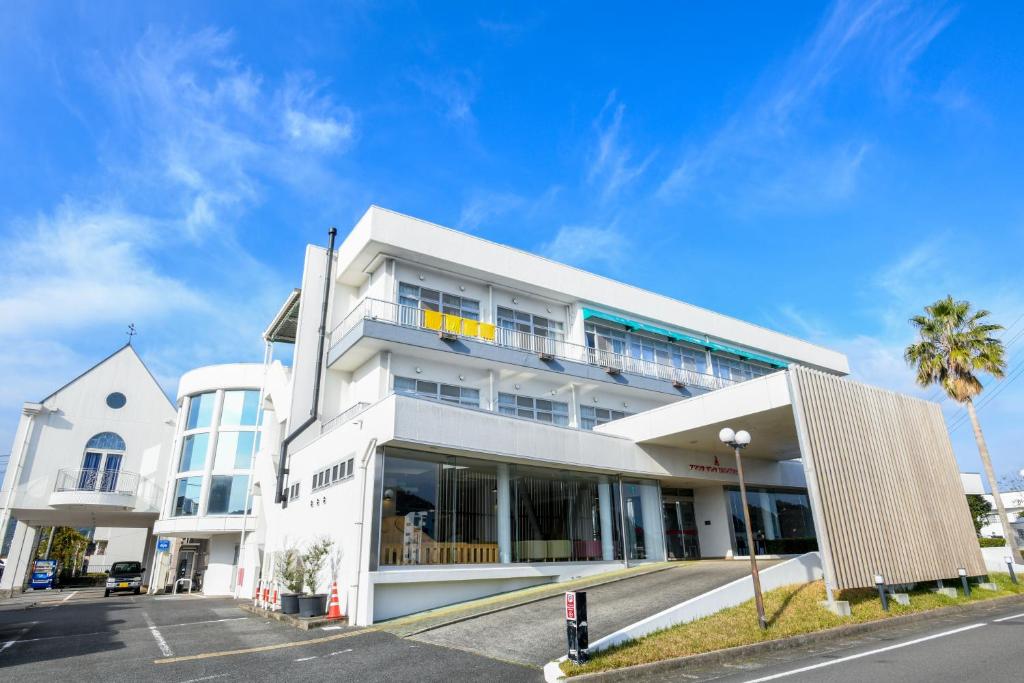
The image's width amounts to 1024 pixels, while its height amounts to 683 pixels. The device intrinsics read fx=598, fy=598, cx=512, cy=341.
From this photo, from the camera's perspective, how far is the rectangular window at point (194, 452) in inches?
1286

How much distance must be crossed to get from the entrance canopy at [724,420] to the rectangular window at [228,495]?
2073cm

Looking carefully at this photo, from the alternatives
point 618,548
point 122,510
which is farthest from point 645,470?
point 122,510

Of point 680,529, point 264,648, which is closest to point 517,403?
point 680,529

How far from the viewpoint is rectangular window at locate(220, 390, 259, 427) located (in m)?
33.2

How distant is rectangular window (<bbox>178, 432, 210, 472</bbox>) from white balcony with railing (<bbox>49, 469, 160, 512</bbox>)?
434cm

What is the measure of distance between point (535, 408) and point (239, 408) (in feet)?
65.0

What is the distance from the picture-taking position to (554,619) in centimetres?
1173

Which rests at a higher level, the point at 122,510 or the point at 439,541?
the point at 122,510

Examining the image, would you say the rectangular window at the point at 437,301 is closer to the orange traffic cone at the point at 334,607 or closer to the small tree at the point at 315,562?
the small tree at the point at 315,562

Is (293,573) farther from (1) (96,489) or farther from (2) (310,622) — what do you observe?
(1) (96,489)

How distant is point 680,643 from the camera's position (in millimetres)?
9625

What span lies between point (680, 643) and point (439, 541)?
23.0ft

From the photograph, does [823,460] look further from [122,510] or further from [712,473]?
[122,510]

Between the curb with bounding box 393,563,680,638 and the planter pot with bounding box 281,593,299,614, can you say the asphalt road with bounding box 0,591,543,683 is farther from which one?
the curb with bounding box 393,563,680,638
